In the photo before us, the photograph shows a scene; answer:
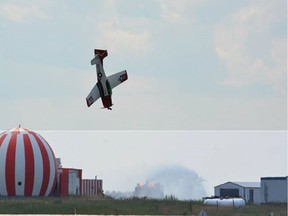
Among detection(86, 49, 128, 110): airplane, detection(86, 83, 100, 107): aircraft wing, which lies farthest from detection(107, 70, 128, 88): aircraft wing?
detection(86, 83, 100, 107): aircraft wing

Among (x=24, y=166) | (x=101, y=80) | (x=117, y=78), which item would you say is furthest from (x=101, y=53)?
(x=24, y=166)

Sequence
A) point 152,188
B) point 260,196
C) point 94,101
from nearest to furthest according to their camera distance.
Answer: point 94,101 → point 260,196 → point 152,188

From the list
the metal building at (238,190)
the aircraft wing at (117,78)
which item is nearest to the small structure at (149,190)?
the metal building at (238,190)

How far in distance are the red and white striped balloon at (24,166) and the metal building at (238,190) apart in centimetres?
3666

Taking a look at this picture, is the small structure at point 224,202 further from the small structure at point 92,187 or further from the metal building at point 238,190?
the metal building at point 238,190

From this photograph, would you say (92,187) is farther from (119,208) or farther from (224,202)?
(119,208)

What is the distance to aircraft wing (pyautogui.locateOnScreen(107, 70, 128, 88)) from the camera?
5294cm

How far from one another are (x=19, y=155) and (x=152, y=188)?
65.0m

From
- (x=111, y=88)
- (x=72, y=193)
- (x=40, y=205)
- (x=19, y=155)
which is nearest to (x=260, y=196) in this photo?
(x=72, y=193)

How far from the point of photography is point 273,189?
12762cm

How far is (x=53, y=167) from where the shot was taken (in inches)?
4473

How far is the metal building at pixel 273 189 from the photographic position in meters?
126

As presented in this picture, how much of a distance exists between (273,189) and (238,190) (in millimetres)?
14593

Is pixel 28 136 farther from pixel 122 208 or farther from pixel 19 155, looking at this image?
pixel 122 208
